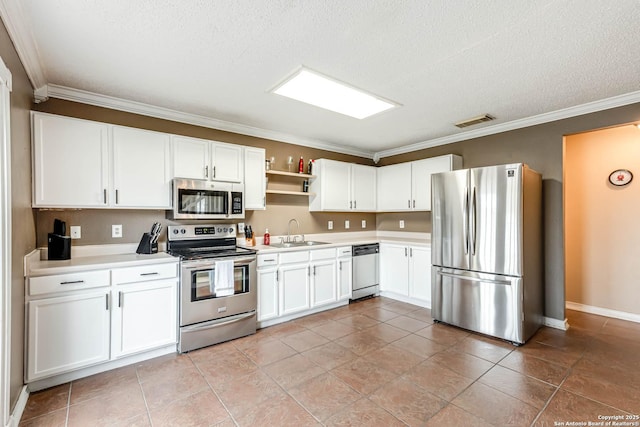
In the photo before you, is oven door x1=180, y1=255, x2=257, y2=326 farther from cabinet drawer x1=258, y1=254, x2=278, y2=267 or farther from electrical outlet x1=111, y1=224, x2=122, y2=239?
electrical outlet x1=111, y1=224, x2=122, y2=239

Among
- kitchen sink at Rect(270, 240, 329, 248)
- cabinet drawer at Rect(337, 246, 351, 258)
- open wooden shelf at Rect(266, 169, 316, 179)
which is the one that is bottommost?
cabinet drawer at Rect(337, 246, 351, 258)

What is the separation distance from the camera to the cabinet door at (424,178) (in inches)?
173

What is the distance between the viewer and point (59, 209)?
9.26 ft

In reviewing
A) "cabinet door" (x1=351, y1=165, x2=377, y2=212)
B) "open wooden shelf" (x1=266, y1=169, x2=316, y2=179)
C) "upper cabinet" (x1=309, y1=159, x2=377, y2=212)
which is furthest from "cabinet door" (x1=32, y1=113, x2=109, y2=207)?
"cabinet door" (x1=351, y1=165, x2=377, y2=212)

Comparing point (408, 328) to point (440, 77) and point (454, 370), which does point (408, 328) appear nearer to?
point (454, 370)

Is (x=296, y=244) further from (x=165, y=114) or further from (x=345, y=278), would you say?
(x=165, y=114)

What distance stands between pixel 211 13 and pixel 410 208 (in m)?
3.76

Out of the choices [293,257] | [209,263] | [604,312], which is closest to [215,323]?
[209,263]

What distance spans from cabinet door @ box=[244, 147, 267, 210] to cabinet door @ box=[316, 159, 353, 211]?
1013 millimetres

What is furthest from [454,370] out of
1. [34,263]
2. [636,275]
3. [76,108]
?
[76,108]

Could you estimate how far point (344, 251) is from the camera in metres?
4.32

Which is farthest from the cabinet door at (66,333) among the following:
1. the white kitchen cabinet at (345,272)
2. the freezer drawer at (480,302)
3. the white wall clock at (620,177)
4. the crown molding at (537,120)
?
the white wall clock at (620,177)

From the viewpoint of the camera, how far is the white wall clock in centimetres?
375

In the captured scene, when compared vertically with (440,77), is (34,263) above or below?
below
